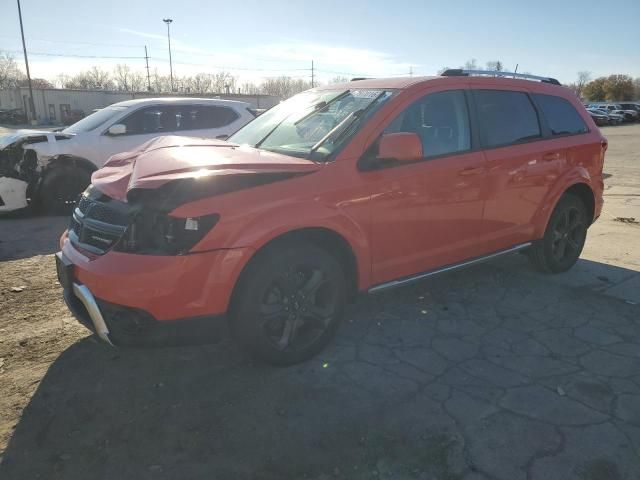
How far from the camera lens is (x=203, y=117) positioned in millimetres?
8531

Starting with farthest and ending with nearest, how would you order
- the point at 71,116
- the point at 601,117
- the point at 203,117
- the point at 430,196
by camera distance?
the point at 71,116, the point at 601,117, the point at 203,117, the point at 430,196

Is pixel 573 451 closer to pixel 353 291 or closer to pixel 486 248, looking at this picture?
pixel 353 291

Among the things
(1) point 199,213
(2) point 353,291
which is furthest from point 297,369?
(1) point 199,213

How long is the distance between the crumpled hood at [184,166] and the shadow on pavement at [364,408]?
118 centimetres

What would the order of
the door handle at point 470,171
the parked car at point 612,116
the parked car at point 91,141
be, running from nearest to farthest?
the door handle at point 470,171
the parked car at point 91,141
the parked car at point 612,116

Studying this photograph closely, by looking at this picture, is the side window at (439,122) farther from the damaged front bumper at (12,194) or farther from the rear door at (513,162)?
the damaged front bumper at (12,194)

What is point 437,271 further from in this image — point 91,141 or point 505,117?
point 91,141

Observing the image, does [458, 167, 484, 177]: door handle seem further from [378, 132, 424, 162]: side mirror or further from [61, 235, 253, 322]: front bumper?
[61, 235, 253, 322]: front bumper

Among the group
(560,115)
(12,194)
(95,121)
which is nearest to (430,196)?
(560,115)

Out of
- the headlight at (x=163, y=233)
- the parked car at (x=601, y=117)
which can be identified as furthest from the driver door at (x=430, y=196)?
the parked car at (x=601, y=117)

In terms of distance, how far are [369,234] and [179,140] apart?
5.31 ft

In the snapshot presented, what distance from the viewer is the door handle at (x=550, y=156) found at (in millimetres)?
4484

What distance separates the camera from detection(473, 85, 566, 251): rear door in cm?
412

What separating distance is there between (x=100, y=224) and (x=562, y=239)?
13.8 ft
